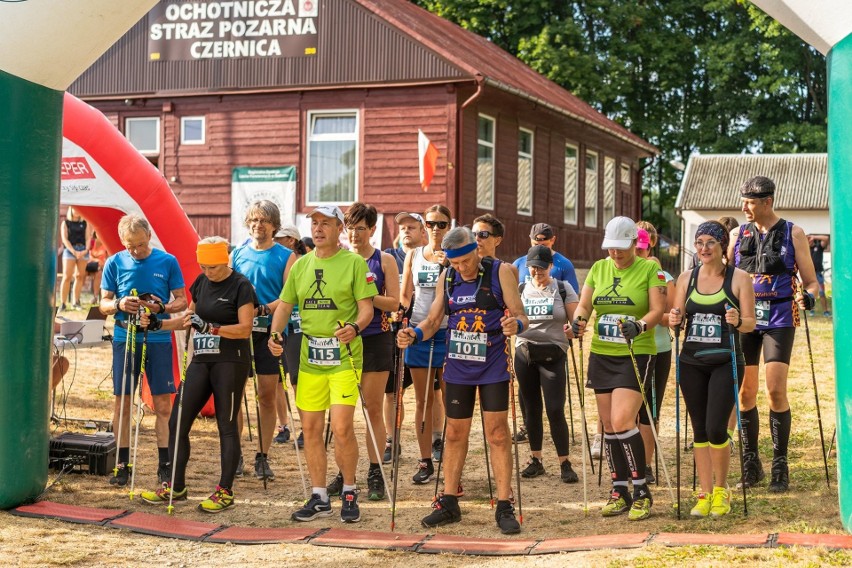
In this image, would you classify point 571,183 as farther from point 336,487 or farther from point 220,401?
point 220,401

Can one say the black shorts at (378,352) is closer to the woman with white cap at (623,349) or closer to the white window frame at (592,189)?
the woman with white cap at (623,349)

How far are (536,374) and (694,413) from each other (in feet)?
5.52

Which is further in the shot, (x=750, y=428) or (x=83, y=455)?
(x=83, y=455)

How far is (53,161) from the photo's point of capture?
7410 millimetres

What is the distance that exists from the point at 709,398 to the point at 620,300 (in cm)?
84

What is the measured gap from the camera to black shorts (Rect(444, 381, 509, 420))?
22.0 feet

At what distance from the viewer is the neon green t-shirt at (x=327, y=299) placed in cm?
696

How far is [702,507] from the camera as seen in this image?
6.84m

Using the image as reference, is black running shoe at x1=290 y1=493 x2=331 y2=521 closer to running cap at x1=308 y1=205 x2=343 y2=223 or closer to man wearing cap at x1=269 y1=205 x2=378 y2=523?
man wearing cap at x1=269 y1=205 x2=378 y2=523

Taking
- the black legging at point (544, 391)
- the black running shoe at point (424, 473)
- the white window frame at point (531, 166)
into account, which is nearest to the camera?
the black legging at point (544, 391)

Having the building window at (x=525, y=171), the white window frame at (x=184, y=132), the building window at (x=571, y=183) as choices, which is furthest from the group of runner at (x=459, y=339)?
the building window at (x=571, y=183)

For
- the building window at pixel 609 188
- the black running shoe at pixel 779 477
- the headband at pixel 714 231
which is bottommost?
the black running shoe at pixel 779 477

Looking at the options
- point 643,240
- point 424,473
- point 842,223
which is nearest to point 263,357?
point 424,473

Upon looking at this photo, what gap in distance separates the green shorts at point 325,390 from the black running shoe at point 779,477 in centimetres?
304
